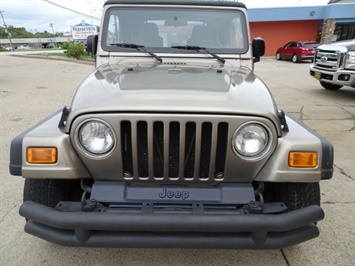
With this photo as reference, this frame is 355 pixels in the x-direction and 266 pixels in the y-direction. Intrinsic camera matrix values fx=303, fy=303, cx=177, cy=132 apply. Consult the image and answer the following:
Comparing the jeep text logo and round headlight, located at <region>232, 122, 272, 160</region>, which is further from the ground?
round headlight, located at <region>232, 122, 272, 160</region>

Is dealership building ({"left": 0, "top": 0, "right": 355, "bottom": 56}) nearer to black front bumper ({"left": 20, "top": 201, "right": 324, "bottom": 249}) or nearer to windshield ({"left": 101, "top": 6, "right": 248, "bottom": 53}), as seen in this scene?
windshield ({"left": 101, "top": 6, "right": 248, "bottom": 53})

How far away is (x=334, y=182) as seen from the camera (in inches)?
142

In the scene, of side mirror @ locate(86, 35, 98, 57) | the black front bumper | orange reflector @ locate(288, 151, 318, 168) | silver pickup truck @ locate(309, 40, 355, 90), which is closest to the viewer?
the black front bumper

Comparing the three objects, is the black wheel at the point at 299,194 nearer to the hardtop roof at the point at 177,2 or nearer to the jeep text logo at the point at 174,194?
the jeep text logo at the point at 174,194

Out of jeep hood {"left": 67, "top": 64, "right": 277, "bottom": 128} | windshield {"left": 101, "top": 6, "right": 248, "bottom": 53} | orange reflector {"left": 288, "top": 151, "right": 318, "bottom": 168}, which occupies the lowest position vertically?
orange reflector {"left": 288, "top": 151, "right": 318, "bottom": 168}

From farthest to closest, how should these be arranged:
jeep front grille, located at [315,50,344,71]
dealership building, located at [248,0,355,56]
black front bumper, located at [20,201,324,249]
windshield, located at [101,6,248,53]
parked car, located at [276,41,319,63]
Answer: dealership building, located at [248,0,355,56] < parked car, located at [276,41,319,63] < jeep front grille, located at [315,50,344,71] < windshield, located at [101,6,248,53] < black front bumper, located at [20,201,324,249]

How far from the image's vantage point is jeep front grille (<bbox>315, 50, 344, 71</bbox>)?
7.80 m

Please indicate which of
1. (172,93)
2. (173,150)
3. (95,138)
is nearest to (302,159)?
(173,150)

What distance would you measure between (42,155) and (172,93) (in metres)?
0.89

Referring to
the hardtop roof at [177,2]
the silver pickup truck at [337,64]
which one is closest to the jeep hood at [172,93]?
the hardtop roof at [177,2]

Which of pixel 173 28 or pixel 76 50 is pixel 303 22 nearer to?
pixel 76 50

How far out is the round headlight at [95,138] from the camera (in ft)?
5.98

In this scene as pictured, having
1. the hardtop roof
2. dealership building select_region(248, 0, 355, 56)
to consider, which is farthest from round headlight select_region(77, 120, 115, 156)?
dealership building select_region(248, 0, 355, 56)

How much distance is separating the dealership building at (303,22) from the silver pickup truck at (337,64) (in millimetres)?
19173
